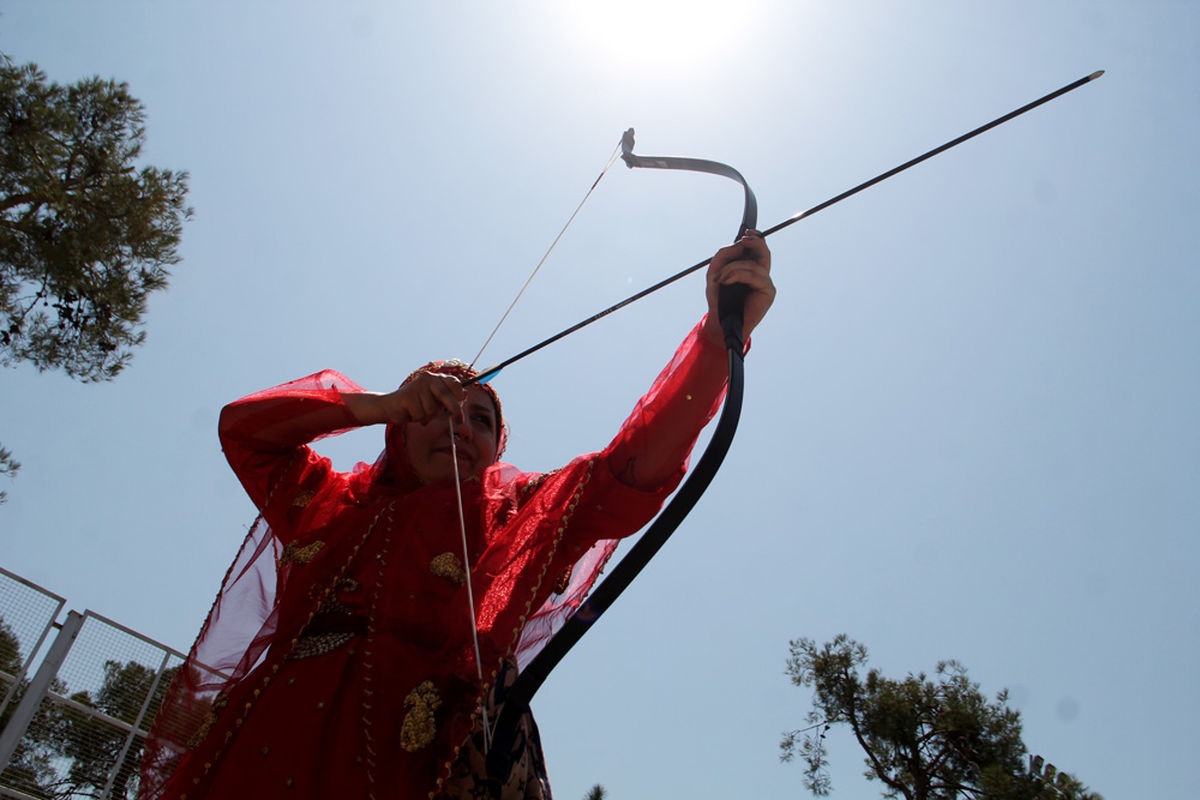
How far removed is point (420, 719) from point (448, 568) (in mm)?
378

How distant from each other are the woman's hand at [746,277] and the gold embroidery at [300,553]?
3.69ft

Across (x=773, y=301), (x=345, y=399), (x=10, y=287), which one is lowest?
(x=345, y=399)

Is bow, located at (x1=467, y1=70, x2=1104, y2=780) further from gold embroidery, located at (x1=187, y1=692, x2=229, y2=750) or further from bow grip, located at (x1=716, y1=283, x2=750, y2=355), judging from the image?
gold embroidery, located at (x1=187, y1=692, x2=229, y2=750)

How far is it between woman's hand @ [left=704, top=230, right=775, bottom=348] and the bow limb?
3 centimetres

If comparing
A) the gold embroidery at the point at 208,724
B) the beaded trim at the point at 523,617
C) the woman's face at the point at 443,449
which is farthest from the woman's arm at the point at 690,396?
the gold embroidery at the point at 208,724

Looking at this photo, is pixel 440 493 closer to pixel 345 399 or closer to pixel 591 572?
pixel 345 399

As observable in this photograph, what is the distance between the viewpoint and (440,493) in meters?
2.00

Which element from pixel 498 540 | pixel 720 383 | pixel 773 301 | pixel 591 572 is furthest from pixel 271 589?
pixel 773 301

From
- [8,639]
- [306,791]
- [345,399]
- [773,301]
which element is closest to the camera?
[306,791]

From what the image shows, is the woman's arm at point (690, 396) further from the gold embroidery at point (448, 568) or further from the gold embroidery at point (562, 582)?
the gold embroidery at point (448, 568)

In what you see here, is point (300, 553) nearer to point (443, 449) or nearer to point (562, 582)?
point (443, 449)

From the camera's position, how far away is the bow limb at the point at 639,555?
Result: 4.75ft

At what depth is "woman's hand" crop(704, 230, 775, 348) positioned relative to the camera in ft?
5.89

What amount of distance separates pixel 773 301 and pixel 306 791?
1.42m
